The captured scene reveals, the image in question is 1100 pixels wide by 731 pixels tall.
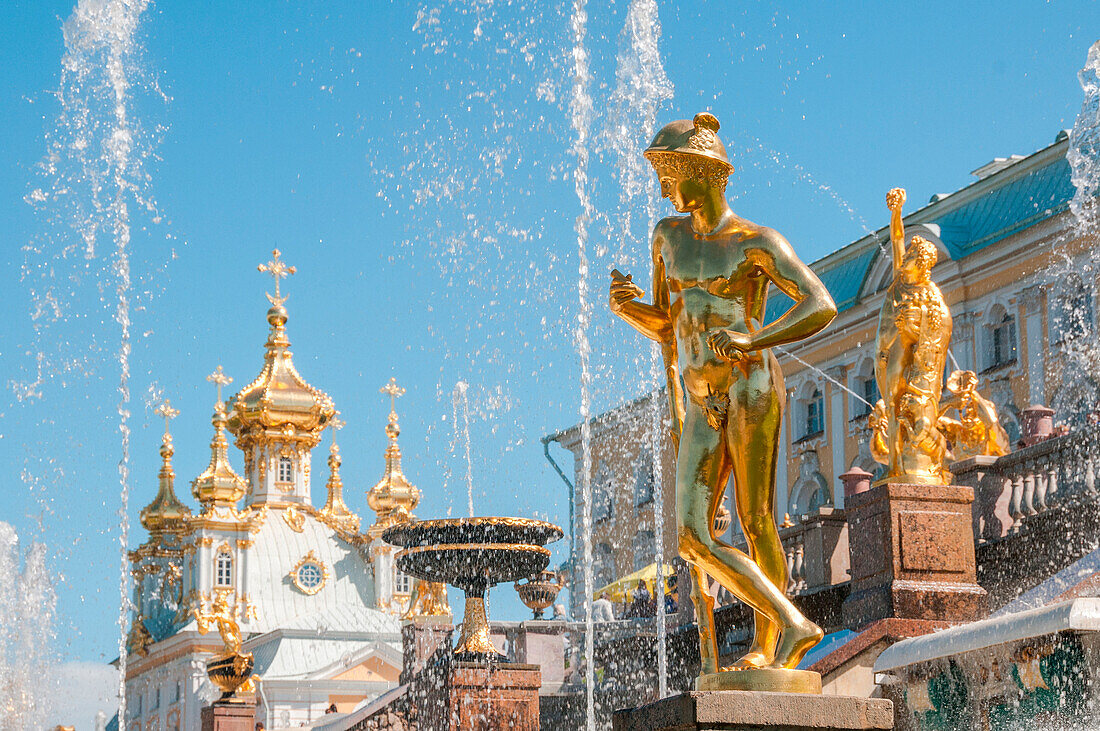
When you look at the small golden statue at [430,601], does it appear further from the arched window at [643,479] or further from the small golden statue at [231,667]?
the arched window at [643,479]

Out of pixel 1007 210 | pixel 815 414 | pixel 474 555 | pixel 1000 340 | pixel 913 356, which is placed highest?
pixel 1007 210

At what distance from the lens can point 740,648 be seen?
13.2 meters

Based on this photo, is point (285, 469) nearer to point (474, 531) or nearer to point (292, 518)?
point (292, 518)

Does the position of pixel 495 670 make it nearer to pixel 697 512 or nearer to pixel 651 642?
pixel 651 642

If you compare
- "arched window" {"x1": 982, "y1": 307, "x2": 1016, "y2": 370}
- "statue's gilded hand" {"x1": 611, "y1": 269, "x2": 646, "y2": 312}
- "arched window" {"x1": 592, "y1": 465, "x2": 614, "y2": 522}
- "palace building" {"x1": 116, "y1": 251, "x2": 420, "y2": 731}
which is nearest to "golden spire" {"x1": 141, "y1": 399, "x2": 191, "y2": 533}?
"palace building" {"x1": 116, "y1": 251, "x2": 420, "y2": 731}

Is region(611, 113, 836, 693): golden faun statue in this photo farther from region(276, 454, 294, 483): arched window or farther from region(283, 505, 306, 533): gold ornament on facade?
region(276, 454, 294, 483): arched window

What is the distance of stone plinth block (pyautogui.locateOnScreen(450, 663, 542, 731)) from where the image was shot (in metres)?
14.7

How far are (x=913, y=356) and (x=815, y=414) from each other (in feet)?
90.2

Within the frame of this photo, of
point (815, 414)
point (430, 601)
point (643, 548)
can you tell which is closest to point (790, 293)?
point (430, 601)

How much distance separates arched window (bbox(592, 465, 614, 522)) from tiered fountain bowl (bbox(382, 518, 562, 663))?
98.1 feet

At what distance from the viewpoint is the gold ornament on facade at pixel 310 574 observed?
209ft

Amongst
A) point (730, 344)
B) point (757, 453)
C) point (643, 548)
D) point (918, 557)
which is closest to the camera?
point (730, 344)

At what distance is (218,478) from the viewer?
204ft

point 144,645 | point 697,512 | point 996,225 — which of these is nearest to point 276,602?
point 144,645
